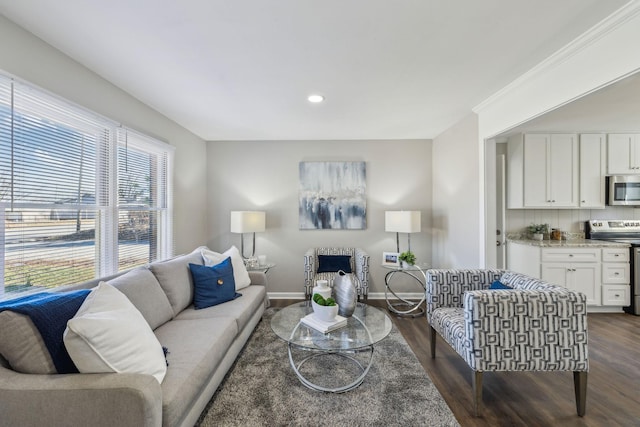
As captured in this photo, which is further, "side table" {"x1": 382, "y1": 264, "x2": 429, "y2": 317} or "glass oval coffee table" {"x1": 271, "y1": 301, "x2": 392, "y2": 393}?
A: "side table" {"x1": 382, "y1": 264, "x2": 429, "y2": 317}

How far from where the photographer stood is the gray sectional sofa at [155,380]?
1024 mm

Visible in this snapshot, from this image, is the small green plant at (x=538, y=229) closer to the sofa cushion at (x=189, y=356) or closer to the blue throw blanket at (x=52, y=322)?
the sofa cushion at (x=189, y=356)

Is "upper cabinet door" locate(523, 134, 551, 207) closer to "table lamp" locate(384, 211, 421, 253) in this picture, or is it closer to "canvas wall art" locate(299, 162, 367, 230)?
"table lamp" locate(384, 211, 421, 253)

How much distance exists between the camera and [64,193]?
1860 mm

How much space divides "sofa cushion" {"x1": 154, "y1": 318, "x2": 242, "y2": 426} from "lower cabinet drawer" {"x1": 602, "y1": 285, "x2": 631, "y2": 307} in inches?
167

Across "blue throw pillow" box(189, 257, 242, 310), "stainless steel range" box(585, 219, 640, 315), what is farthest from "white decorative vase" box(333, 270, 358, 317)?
"stainless steel range" box(585, 219, 640, 315)

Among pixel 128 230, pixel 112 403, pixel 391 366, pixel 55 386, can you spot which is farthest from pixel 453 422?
pixel 128 230

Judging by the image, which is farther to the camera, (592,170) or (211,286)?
(592,170)

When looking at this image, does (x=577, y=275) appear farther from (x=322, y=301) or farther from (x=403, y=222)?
(x=322, y=301)

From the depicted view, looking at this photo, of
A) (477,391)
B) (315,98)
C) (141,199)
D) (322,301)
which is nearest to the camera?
(477,391)

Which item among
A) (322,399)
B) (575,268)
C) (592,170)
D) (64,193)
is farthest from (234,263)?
(592,170)

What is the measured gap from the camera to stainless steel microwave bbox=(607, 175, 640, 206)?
322cm

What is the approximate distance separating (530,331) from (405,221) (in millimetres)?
1897

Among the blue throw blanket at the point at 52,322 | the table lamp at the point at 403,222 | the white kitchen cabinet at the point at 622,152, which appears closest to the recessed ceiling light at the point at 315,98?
the table lamp at the point at 403,222
